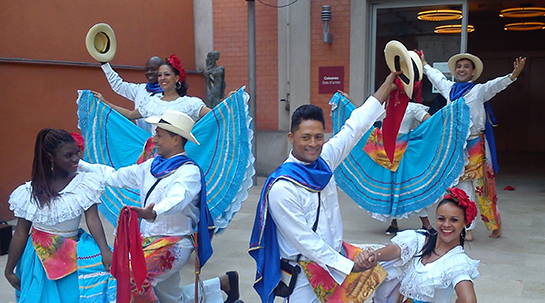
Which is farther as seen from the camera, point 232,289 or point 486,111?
point 486,111

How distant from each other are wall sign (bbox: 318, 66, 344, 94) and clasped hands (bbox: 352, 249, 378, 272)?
6.25 metres

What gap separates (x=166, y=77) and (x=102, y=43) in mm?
1037

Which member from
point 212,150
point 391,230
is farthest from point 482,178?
point 212,150

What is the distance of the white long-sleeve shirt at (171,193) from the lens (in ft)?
9.21

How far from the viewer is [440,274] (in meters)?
2.48

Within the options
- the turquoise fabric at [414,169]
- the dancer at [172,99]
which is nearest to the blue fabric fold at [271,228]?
the dancer at [172,99]

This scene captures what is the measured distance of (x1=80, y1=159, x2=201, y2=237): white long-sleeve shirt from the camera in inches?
111

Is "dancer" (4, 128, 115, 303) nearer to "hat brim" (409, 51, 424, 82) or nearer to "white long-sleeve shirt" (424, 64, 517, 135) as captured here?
"hat brim" (409, 51, 424, 82)

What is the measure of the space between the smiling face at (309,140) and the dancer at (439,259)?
1.92 feet

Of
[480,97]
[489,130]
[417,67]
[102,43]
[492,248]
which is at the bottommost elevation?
[492,248]

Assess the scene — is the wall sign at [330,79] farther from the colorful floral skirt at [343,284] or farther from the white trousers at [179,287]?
the colorful floral skirt at [343,284]

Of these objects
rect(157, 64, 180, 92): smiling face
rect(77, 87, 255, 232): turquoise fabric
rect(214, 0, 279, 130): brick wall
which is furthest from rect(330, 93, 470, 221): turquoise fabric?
rect(214, 0, 279, 130): brick wall

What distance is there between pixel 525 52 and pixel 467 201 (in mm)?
12385

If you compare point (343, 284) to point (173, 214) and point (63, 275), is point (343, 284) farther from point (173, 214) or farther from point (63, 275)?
point (63, 275)
